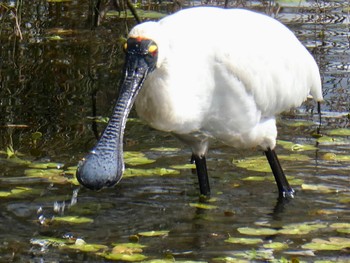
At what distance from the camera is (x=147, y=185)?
24.5 feet

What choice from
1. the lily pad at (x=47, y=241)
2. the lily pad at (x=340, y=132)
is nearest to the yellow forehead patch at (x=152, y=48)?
the lily pad at (x=47, y=241)

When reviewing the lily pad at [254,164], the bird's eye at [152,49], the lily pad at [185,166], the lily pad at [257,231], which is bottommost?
the lily pad at [185,166]

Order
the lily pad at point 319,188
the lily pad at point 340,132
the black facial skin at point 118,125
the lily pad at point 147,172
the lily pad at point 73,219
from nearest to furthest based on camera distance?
the black facial skin at point 118,125
the lily pad at point 73,219
the lily pad at point 319,188
the lily pad at point 147,172
the lily pad at point 340,132

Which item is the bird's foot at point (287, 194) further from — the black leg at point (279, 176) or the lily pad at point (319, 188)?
the lily pad at point (319, 188)

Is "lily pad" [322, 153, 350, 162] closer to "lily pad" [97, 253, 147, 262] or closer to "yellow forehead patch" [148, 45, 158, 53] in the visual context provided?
"yellow forehead patch" [148, 45, 158, 53]

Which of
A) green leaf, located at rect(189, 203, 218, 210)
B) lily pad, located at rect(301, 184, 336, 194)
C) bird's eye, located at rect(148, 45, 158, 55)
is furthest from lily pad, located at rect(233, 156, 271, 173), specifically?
bird's eye, located at rect(148, 45, 158, 55)

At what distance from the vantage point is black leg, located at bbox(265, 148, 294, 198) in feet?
24.1

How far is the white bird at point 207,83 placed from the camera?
20.0 ft

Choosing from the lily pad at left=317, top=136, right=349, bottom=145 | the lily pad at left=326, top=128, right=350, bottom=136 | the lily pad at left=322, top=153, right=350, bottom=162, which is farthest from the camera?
the lily pad at left=326, top=128, right=350, bottom=136

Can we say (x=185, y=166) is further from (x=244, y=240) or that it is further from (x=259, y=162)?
(x=244, y=240)

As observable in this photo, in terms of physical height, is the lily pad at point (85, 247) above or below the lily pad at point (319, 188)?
below

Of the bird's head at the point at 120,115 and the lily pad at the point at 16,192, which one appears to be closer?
the bird's head at the point at 120,115

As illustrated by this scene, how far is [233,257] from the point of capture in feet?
19.7

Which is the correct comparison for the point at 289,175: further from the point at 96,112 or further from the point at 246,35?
the point at 96,112
